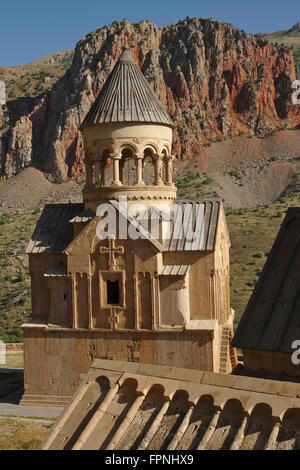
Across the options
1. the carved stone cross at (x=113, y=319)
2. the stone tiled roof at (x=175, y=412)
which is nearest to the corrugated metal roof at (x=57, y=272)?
the carved stone cross at (x=113, y=319)

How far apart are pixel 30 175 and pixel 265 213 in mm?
43106

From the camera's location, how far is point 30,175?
8600 cm

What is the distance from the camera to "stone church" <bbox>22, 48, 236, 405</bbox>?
56.7ft

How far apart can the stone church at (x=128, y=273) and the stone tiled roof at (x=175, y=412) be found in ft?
34.7

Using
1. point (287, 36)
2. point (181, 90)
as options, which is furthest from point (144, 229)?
point (287, 36)

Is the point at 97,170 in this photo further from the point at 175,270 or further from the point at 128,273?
the point at 175,270

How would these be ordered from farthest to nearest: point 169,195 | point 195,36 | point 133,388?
point 195,36 → point 169,195 → point 133,388

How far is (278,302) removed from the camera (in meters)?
7.88

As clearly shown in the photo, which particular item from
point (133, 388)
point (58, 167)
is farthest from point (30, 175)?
point (133, 388)

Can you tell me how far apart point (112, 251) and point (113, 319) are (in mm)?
2011

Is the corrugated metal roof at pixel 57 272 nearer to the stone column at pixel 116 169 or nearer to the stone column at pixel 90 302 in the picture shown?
the stone column at pixel 90 302

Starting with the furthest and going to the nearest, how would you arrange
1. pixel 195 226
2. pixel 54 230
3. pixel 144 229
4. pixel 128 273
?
pixel 54 230 < pixel 195 226 < pixel 144 229 < pixel 128 273

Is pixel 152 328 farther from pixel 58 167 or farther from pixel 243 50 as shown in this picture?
pixel 243 50

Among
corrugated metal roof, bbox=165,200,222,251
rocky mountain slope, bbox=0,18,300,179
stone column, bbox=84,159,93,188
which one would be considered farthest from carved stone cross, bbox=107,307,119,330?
rocky mountain slope, bbox=0,18,300,179
